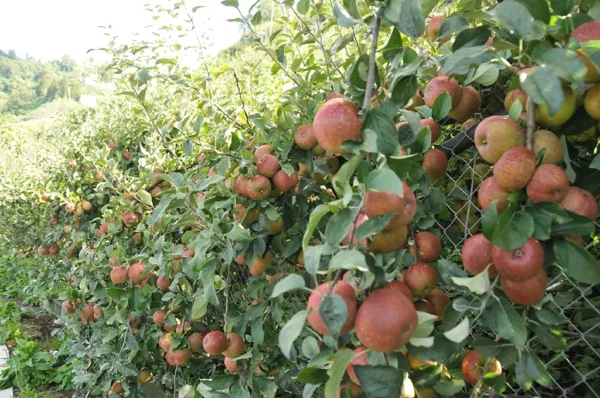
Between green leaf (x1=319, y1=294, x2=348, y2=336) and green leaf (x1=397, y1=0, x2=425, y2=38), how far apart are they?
1.48 ft

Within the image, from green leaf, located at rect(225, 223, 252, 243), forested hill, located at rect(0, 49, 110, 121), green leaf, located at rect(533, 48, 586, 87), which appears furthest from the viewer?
forested hill, located at rect(0, 49, 110, 121)

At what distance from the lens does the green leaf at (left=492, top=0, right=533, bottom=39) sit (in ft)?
1.91

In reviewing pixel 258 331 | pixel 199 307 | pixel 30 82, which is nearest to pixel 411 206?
pixel 258 331

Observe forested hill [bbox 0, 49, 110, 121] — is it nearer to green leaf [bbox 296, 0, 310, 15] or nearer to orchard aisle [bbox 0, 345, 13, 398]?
orchard aisle [bbox 0, 345, 13, 398]

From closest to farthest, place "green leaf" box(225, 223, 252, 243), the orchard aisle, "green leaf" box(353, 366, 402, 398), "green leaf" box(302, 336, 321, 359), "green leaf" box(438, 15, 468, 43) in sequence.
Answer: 1. "green leaf" box(353, 366, 402, 398)
2. "green leaf" box(438, 15, 468, 43)
3. "green leaf" box(302, 336, 321, 359)
4. "green leaf" box(225, 223, 252, 243)
5. the orchard aisle

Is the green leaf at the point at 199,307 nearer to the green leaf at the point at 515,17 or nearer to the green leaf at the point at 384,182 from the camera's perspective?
the green leaf at the point at 384,182

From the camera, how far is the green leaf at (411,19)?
721 mm

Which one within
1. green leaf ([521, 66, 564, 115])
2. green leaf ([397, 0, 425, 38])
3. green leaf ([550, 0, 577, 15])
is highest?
green leaf ([397, 0, 425, 38])

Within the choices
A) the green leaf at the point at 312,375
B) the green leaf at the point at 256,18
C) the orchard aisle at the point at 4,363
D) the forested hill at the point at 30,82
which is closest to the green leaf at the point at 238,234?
the green leaf at the point at 312,375

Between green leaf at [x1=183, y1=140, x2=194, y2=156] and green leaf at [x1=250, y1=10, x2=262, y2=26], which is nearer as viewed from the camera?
green leaf at [x1=250, y1=10, x2=262, y2=26]

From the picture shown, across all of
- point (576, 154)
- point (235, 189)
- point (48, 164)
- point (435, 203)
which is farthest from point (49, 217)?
point (576, 154)

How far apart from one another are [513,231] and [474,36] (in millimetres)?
315

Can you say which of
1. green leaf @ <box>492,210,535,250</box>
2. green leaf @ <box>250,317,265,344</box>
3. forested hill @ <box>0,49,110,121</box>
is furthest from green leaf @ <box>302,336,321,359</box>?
forested hill @ <box>0,49,110,121</box>

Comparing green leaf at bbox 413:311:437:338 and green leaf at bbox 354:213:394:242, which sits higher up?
green leaf at bbox 354:213:394:242
